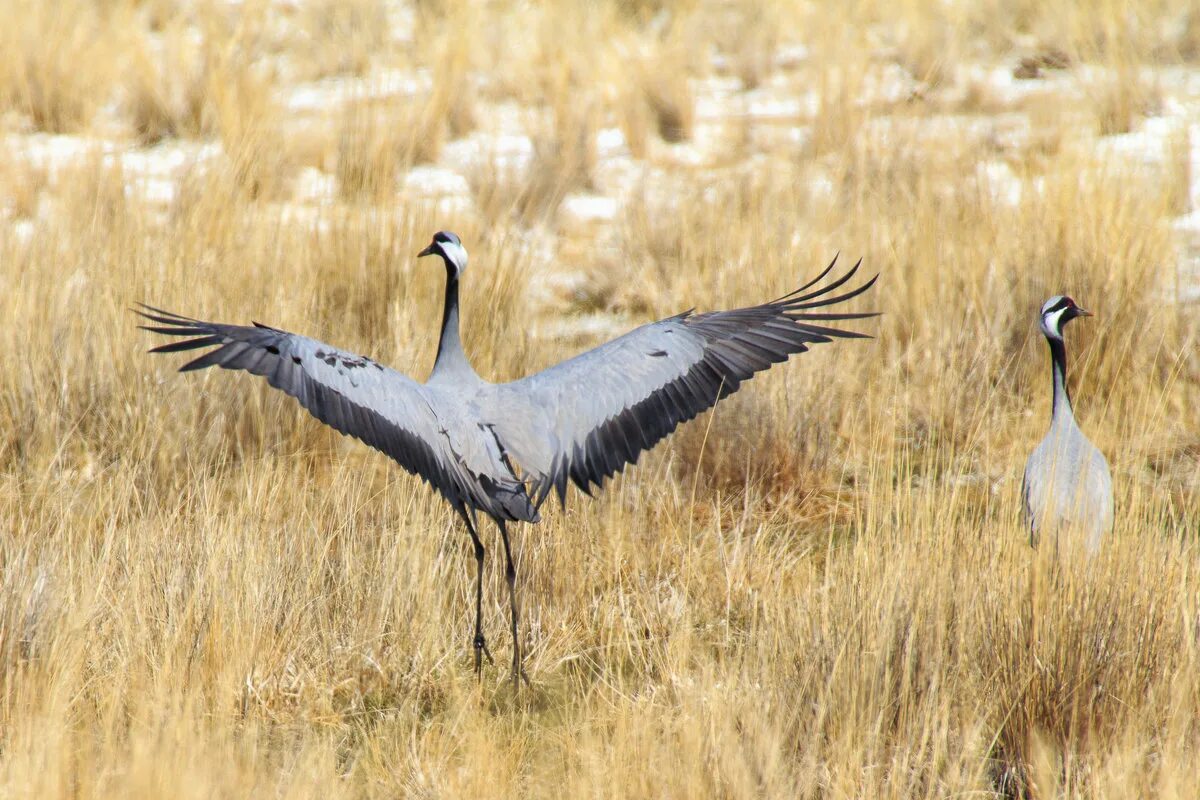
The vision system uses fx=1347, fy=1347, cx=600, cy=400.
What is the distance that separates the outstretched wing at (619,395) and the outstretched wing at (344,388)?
235 mm

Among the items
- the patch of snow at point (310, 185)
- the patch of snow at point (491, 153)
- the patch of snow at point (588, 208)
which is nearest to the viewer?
the patch of snow at point (310, 185)

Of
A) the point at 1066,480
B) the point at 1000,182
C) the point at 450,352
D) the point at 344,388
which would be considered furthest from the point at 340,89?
the point at 1066,480

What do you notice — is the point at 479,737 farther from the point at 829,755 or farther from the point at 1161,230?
the point at 1161,230

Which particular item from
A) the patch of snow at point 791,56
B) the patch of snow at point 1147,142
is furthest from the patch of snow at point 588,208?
the patch of snow at point 1147,142

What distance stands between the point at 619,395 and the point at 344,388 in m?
0.78

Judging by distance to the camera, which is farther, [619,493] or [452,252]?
[619,493]

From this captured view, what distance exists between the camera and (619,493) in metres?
→ 4.57

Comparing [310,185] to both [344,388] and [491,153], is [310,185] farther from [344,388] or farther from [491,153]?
[344,388]

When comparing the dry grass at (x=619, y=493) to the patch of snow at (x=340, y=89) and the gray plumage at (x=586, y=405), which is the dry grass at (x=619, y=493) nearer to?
the patch of snow at (x=340, y=89)

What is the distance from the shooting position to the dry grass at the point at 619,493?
10.4ft

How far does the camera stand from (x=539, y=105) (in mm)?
9359

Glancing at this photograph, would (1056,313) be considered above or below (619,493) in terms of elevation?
above

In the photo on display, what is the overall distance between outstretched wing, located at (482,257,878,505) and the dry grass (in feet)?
1.55

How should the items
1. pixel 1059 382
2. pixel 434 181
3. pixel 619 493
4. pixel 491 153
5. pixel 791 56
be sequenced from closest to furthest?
pixel 1059 382, pixel 619 493, pixel 491 153, pixel 434 181, pixel 791 56
